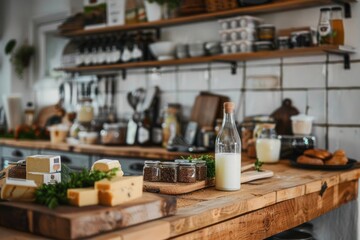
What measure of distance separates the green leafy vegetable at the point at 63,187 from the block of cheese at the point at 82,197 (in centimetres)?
2

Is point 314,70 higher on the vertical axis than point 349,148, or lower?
higher

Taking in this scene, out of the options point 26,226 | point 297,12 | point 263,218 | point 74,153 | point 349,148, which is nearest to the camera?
point 26,226

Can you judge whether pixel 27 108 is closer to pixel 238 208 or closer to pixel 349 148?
pixel 349 148

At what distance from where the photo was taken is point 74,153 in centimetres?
393

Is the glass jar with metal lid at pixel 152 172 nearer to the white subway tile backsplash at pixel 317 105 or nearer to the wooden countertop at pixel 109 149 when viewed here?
the wooden countertop at pixel 109 149

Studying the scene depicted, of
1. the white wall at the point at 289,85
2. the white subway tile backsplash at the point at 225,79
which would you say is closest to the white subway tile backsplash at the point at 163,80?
the white wall at the point at 289,85

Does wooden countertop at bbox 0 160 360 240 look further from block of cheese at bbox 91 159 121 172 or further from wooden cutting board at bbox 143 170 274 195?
block of cheese at bbox 91 159 121 172

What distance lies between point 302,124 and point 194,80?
112cm

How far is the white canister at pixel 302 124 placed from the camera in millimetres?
3133

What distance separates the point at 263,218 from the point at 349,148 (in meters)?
1.58

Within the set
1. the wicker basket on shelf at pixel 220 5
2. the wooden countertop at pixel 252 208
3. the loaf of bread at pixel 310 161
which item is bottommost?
the wooden countertop at pixel 252 208

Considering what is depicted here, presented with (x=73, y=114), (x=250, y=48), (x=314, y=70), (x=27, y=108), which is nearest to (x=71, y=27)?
(x=73, y=114)

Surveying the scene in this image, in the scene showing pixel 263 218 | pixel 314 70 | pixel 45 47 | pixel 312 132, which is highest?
pixel 45 47

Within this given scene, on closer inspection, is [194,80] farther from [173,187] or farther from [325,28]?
[173,187]
